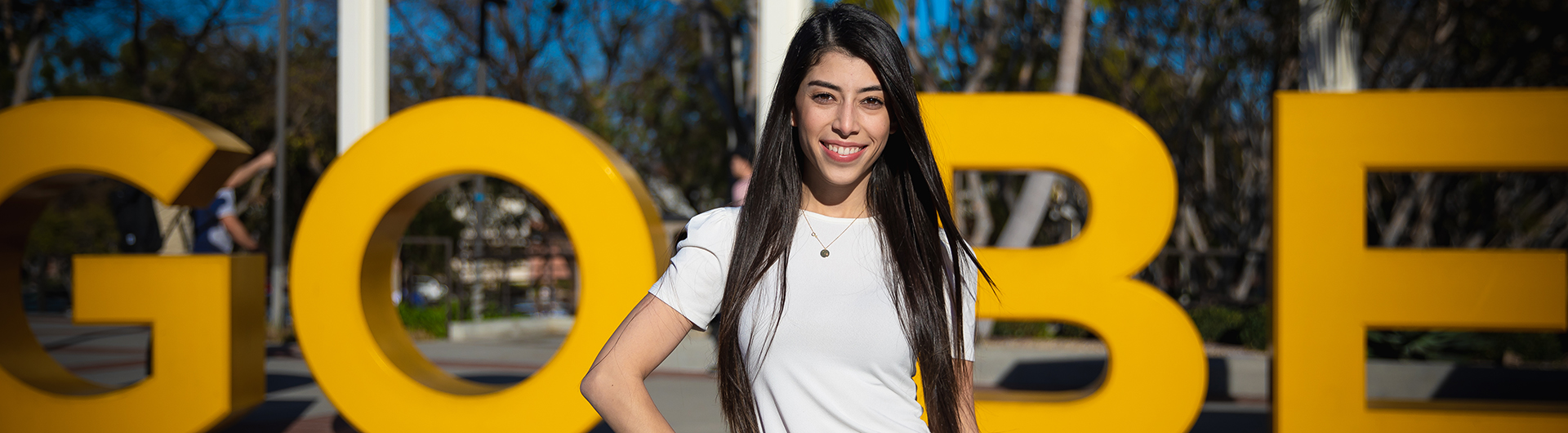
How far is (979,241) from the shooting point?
513 inches

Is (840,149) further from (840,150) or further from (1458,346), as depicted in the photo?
(1458,346)

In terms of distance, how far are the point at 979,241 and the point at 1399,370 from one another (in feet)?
17.3

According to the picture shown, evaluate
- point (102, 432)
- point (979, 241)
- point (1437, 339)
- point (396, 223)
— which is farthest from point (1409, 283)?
point (979, 241)

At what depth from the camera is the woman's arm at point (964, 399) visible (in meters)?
1.88

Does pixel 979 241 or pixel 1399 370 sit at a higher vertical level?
pixel 979 241

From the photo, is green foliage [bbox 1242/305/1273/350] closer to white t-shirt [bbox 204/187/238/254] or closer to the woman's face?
white t-shirt [bbox 204/187/238/254]

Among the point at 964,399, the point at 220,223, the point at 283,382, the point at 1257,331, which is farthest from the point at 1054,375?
the point at 964,399

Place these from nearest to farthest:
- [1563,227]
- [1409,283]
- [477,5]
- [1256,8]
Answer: [1409,283], [1256,8], [1563,227], [477,5]

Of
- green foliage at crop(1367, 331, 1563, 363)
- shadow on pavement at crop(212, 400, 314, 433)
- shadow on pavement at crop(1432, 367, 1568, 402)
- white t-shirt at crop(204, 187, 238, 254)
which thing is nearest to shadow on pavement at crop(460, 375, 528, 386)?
shadow on pavement at crop(212, 400, 314, 433)

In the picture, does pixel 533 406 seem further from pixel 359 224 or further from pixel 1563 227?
pixel 1563 227

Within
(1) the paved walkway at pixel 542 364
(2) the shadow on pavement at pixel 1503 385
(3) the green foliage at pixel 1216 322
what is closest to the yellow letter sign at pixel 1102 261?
(1) the paved walkway at pixel 542 364

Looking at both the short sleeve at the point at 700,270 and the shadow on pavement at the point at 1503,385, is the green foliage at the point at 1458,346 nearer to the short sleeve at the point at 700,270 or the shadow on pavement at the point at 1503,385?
the shadow on pavement at the point at 1503,385

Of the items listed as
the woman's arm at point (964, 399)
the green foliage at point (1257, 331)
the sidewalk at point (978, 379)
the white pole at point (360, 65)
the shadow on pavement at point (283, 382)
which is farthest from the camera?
the green foliage at point (1257, 331)

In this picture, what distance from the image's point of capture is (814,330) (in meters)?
1.70
